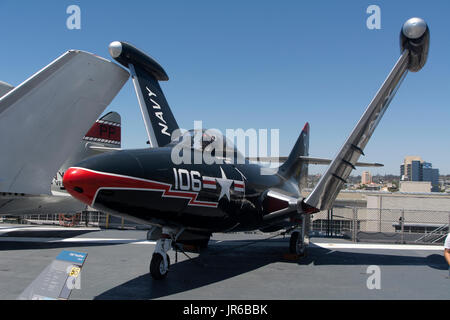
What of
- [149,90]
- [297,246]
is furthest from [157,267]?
[149,90]

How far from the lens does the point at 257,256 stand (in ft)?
34.6

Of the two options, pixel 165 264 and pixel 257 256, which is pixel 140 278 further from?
pixel 257 256

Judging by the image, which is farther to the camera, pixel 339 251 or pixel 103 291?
pixel 339 251

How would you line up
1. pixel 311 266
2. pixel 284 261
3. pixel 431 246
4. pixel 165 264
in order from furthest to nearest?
pixel 431 246 → pixel 284 261 → pixel 311 266 → pixel 165 264

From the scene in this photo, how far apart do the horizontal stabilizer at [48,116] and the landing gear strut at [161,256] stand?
6740 mm

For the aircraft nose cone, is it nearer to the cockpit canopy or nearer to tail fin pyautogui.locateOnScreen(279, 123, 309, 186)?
the cockpit canopy

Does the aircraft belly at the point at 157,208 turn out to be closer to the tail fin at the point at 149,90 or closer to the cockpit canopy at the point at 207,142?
the cockpit canopy at the point at 207,142

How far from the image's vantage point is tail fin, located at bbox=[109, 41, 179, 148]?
1212 cm

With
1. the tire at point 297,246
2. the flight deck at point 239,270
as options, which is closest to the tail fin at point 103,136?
the flight deck at point 239,270

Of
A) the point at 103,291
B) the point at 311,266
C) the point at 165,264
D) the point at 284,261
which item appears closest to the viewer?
the point at 103,291

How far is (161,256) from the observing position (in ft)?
22.5

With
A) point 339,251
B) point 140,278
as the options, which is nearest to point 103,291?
point 140,278

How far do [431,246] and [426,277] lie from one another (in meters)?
6.51
